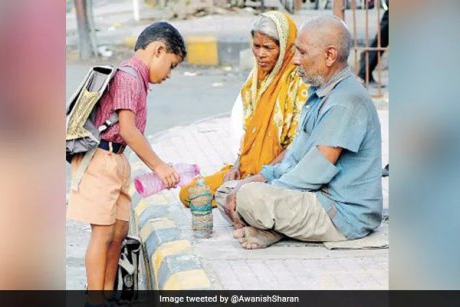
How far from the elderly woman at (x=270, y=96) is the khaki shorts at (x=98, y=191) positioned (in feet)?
2.33

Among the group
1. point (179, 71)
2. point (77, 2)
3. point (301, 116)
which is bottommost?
point (179, 71)

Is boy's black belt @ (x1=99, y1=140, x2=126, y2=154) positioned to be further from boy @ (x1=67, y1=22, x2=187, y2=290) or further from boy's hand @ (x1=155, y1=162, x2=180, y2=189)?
boy's hand @ (x1=155, y1=162, x2=180, y2=189)

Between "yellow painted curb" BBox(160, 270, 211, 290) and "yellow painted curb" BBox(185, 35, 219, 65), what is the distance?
13.2ft

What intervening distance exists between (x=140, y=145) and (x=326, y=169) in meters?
0.60

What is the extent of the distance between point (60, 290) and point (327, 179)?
96 centimetres

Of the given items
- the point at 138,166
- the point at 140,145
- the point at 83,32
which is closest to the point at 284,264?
the point at 140,145

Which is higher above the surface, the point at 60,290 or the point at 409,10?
the point at 409,10

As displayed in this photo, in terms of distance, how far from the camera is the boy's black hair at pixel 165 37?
355cm

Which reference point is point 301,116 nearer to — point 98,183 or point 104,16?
point 98,183

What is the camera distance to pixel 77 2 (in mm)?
4242

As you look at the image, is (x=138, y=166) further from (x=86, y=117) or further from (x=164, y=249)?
(x=86, y=117)

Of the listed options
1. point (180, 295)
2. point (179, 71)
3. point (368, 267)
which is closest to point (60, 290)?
point (180, 295)

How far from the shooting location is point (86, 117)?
11.1 feet

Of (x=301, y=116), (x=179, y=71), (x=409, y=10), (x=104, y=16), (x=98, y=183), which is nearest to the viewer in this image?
(x=409, y=10)
